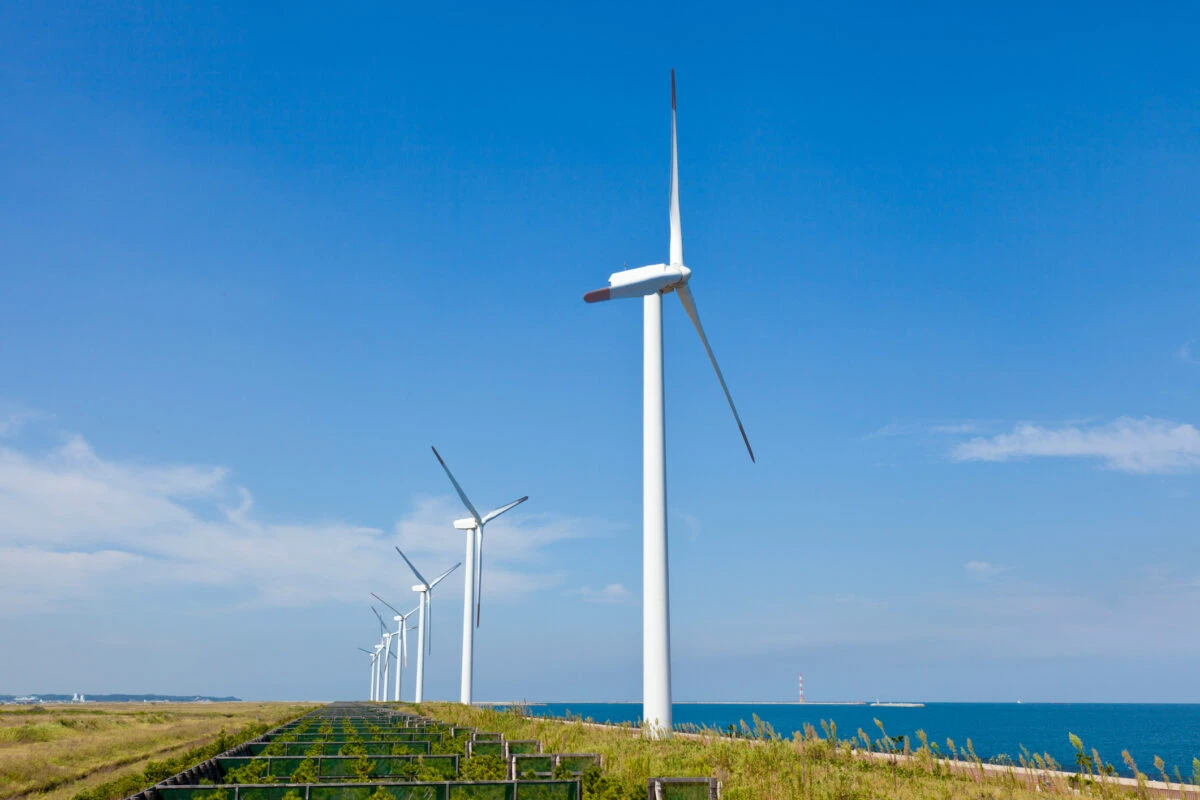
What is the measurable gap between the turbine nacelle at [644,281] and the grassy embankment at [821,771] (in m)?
17.0

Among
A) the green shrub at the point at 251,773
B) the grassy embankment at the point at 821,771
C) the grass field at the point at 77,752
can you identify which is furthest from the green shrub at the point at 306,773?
the grass field at the point at 77,752

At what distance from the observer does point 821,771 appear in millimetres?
22281

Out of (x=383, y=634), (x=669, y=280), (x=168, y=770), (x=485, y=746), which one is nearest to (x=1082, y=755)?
(x=485, y=746)

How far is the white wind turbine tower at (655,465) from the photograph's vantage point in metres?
32.5

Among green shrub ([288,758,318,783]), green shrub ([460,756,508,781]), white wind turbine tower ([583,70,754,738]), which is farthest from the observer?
white wind turbine tower ([583,70,754,738])

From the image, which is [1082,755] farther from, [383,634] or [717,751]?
[383,634]

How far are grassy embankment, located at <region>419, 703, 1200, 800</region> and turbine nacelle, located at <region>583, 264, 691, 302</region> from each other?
17.0m

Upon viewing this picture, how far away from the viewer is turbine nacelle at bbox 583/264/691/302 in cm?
3753

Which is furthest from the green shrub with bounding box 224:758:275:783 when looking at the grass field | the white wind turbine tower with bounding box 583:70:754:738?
the white wind turbine tower with bounding box 583:70:754:738

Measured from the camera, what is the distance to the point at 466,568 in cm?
8081

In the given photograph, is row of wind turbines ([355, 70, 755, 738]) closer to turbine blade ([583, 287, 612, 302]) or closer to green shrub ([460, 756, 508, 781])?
A: turbine blade ([583, 287, 612, 302])

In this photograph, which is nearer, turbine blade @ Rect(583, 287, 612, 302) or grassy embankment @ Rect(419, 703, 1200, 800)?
grassy embankment @ Rect(419, 703, 1200, 800)

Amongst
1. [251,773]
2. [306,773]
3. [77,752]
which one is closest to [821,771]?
[306,773]

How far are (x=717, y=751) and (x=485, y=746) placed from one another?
6513 millimetres
